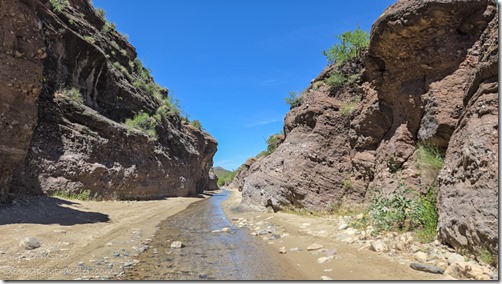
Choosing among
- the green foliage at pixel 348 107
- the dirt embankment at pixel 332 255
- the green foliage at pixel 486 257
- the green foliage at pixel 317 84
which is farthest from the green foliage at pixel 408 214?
the green foliage at pixel 317 84

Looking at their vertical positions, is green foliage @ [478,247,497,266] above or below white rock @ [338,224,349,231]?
below

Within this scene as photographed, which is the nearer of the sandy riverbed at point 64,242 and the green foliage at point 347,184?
the sandy riverbed at point 64,242

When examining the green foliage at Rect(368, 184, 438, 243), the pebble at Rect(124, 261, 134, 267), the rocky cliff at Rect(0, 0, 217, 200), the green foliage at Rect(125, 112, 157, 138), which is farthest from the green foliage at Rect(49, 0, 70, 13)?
the green foliage at Rect(368, 184, 438, 243)

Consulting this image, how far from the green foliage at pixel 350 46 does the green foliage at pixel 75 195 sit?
15.4 m

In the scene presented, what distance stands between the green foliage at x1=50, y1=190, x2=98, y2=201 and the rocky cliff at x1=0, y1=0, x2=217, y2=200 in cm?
17

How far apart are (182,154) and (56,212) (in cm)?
2451

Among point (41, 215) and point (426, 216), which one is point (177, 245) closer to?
point (41, 215)

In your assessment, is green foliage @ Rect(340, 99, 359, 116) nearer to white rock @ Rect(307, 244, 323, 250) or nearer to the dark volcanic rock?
white rock @ Rect(307, 244, 323, 250)

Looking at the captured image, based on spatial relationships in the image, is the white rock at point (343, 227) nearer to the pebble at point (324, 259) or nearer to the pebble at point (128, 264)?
the pebble at point (324, 259)

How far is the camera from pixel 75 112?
1759cm

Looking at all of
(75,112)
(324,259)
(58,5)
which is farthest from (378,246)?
(58,5)

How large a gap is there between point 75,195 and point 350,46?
16.2 metres

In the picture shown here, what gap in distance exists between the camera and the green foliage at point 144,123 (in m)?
24.1

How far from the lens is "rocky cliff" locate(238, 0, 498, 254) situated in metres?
5.33
